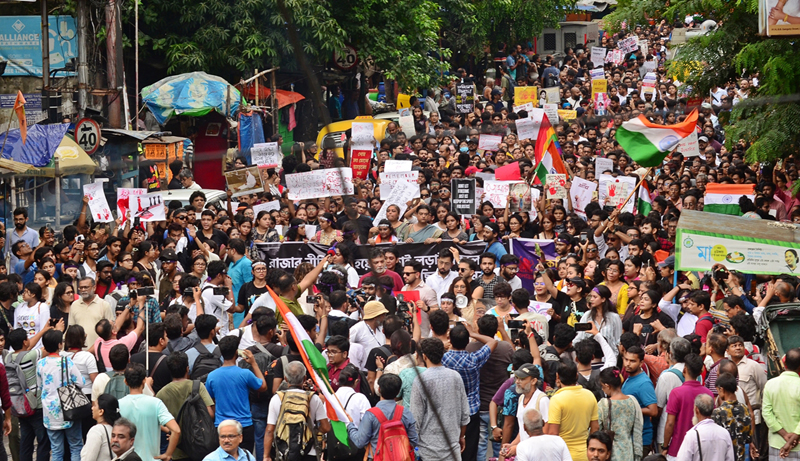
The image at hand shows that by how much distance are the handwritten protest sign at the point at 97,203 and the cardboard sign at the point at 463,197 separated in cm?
392

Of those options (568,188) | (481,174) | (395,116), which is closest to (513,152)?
(481,174)

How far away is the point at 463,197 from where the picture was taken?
38.2 feet

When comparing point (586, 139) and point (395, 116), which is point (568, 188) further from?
point (395, 116)

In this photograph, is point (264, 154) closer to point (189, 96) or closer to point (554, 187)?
point (554, 187)

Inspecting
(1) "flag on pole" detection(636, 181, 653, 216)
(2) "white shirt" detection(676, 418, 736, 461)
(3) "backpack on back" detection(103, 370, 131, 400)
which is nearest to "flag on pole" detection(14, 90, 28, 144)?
(3) "backpack on back" detection(103, 370, 131, 400)

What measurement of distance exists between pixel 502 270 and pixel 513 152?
20.1 ft

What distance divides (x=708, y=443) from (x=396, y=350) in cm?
203

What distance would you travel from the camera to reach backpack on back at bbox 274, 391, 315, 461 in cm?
592

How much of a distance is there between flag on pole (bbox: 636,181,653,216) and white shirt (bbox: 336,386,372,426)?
6.27m

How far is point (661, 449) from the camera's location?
647 cm

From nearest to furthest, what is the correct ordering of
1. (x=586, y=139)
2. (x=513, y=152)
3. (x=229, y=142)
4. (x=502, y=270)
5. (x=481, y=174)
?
(x=502, y=270) → (x=481, y=174) → (x=513, y=152) → (x=586, y=139) → (x=229, y=142)

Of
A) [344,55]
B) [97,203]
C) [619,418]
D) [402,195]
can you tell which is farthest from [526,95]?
[619,418]

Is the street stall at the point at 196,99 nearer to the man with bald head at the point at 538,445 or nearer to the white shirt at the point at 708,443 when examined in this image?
the man with bald head at the point at 538,445

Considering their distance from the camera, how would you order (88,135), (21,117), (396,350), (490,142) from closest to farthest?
1. (396,350)
2. (21,117)
3. (88,135)
4. (490,142)
